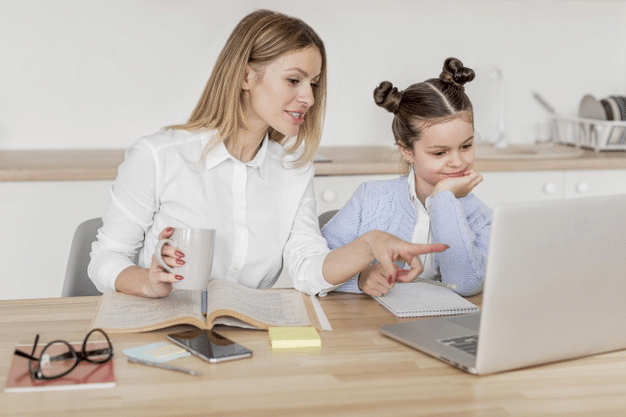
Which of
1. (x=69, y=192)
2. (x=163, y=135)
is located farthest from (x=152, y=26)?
(x=163, y=135)

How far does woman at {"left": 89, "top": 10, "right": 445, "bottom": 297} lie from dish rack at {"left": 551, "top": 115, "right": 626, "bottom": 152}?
1667mm

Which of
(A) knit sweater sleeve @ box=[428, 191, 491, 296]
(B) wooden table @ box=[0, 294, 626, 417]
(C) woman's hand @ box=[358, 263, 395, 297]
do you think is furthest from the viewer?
(A) knit sweater sleeve @ box=[428, 191, 491, 296]

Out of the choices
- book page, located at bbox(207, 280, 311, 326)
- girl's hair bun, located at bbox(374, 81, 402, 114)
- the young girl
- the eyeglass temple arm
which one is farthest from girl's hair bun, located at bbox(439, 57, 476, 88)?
the eyeglass temple arm

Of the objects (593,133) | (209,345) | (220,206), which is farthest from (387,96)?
(593,133)

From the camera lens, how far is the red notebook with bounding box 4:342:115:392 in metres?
1.06

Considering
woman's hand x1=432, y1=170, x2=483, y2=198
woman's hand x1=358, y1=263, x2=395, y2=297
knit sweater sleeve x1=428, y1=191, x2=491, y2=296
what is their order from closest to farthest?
woman's hand x1=358, y1=263, x2=395, y2=297
knit sweater sleeve x1=428, y1=191, x2=491, y2=296
woman's hand x1=432, y1=170, x2=483, y2=198

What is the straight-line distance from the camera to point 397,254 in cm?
143

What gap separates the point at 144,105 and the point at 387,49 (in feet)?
3.15

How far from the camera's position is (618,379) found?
1155mm

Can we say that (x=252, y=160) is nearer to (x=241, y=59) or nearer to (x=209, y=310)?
(x=241, y=59)

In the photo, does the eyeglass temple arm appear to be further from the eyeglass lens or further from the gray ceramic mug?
the gray ceramic mug

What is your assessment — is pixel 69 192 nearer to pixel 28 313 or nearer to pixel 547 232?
pixel 28 313

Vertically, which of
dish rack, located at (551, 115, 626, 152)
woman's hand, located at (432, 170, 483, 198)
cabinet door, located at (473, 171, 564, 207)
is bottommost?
cabinet door, located at (473, 171, 564, 207)

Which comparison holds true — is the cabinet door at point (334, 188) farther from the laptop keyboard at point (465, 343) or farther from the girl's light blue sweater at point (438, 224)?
the laptop keyboard at point (465, 343)
